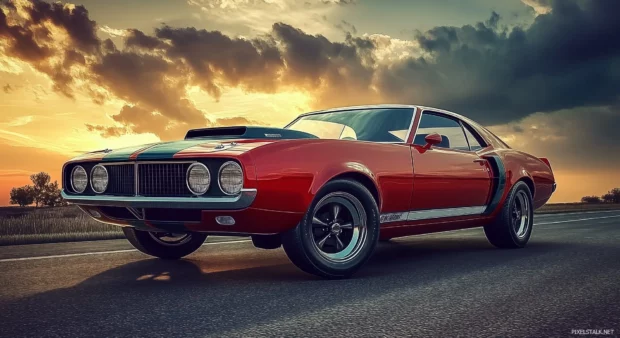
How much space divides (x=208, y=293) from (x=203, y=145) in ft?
3.59

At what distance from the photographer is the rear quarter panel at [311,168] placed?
13.6 ft

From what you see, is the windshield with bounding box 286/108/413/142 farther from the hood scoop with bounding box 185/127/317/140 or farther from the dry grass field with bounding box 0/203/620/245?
the dry grass field with bounding box 0/203/620/245

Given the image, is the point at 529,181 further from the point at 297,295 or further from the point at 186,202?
the point at 186,202

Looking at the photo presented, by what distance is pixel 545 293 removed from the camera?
3.96 meters

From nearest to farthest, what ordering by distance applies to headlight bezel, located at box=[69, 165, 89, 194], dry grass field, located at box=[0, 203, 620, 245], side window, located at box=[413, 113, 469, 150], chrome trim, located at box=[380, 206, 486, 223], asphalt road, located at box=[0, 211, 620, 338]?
asphalt road, located at box=[0, 211, 620, 338] < headlight bezel, located at box=[69, 165, 89, 194] < chrome trim, located at box=[380, 206, 486, 223] < side window, located at box=[413, 113, 469, 150] < dry grass field, located at box=[0, 203, 620, 245]

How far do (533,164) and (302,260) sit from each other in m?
4.20

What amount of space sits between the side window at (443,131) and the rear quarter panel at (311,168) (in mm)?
759

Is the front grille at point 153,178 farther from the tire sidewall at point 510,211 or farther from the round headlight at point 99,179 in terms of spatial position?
the tire sidewall at point 510,211

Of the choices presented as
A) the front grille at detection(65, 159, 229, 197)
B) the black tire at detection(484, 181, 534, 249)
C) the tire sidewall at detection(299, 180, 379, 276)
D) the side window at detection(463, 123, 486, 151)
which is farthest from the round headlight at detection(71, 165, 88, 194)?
the black tire at detection(484, 181, 534, 249)

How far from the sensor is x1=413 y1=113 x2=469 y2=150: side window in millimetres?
5828

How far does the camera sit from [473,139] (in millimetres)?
6781

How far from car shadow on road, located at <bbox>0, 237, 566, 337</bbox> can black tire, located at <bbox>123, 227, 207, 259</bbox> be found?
100 mm

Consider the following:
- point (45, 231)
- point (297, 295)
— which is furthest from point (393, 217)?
point (45, 231)

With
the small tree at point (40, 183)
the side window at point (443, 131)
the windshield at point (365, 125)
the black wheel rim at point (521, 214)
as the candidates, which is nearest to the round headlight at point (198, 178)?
the windshield at point (365, 125)
